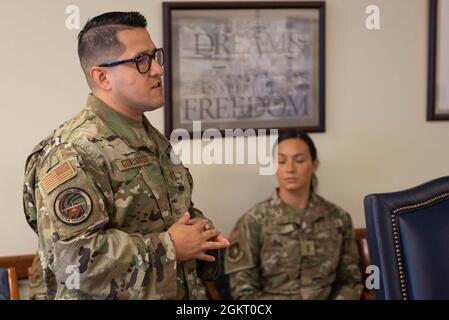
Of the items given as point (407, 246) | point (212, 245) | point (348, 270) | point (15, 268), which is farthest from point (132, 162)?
point (348, 270)

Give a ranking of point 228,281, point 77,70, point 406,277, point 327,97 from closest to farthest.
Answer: point 406,277, point 77,70, point 327,97, point 228,281

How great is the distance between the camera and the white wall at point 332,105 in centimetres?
120

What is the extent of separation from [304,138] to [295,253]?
0.27 metres

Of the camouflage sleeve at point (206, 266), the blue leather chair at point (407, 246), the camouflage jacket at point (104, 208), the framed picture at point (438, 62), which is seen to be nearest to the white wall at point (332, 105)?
the framed picture at point (438, 62)

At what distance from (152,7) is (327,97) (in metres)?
0.44

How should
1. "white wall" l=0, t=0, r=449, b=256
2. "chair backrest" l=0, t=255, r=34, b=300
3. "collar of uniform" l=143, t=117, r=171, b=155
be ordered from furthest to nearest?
"chair backrest" l=0, t=255, r=34, b=300 < "white wall" l=0, t=0, r=449, b=256 < "collar of uniform" l=143, t=117, r=171, b=155

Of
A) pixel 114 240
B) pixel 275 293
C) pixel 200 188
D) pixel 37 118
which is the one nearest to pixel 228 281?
pixel 275 293

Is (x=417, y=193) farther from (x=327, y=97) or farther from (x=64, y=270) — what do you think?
(x=327, y=97)

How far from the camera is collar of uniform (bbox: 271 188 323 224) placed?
5.30ft

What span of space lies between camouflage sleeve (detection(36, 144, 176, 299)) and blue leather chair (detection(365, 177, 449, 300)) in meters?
0.26

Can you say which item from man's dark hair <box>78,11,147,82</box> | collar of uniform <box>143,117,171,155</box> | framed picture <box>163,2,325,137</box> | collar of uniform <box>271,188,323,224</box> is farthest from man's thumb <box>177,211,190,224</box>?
collar of uniform <box>271,188,323,224</box>

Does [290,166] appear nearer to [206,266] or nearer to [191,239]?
[206,266]

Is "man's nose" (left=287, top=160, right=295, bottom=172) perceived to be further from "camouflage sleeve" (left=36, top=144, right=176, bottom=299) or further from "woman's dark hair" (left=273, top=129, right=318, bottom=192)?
"camouflage sleeve" (left=36, top=144, right=176, bottom=299)

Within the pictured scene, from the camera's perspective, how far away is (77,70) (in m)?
1.18
